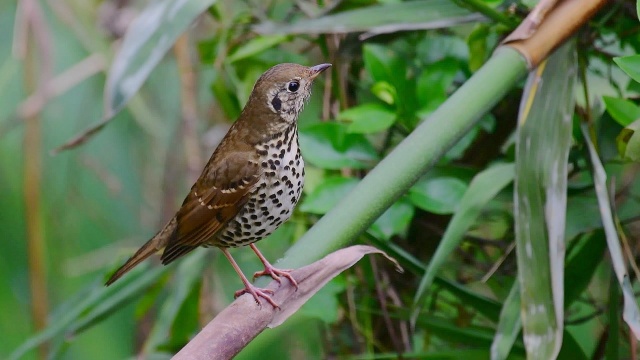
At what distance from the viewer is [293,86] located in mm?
1911

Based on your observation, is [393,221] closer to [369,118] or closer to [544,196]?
[369,118]

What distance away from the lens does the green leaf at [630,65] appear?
150cm

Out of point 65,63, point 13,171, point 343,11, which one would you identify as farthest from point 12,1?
point 343,11

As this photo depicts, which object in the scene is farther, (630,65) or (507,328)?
(507,328)

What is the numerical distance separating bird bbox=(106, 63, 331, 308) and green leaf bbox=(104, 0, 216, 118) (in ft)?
0.78

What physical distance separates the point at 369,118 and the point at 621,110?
54 centimetres

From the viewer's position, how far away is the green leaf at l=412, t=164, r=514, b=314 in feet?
5.86

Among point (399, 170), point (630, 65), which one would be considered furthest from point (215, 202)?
point (630, 65)

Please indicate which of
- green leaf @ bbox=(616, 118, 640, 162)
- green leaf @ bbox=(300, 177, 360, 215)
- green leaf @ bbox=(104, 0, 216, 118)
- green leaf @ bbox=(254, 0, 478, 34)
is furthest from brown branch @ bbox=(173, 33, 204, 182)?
green leaf @ bbox=(616, 118, 640, 162)

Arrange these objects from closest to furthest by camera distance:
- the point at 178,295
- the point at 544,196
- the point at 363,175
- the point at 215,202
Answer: the point at 544,196 < the point at 215,202 < the point at 363,175 < the point at 178,295

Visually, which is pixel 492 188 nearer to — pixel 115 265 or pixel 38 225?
pixel 115 265

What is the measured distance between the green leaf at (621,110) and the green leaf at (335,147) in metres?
0.56

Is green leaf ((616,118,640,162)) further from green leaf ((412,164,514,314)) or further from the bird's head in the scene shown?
the bird's head

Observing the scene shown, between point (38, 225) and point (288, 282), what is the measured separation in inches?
80.8
